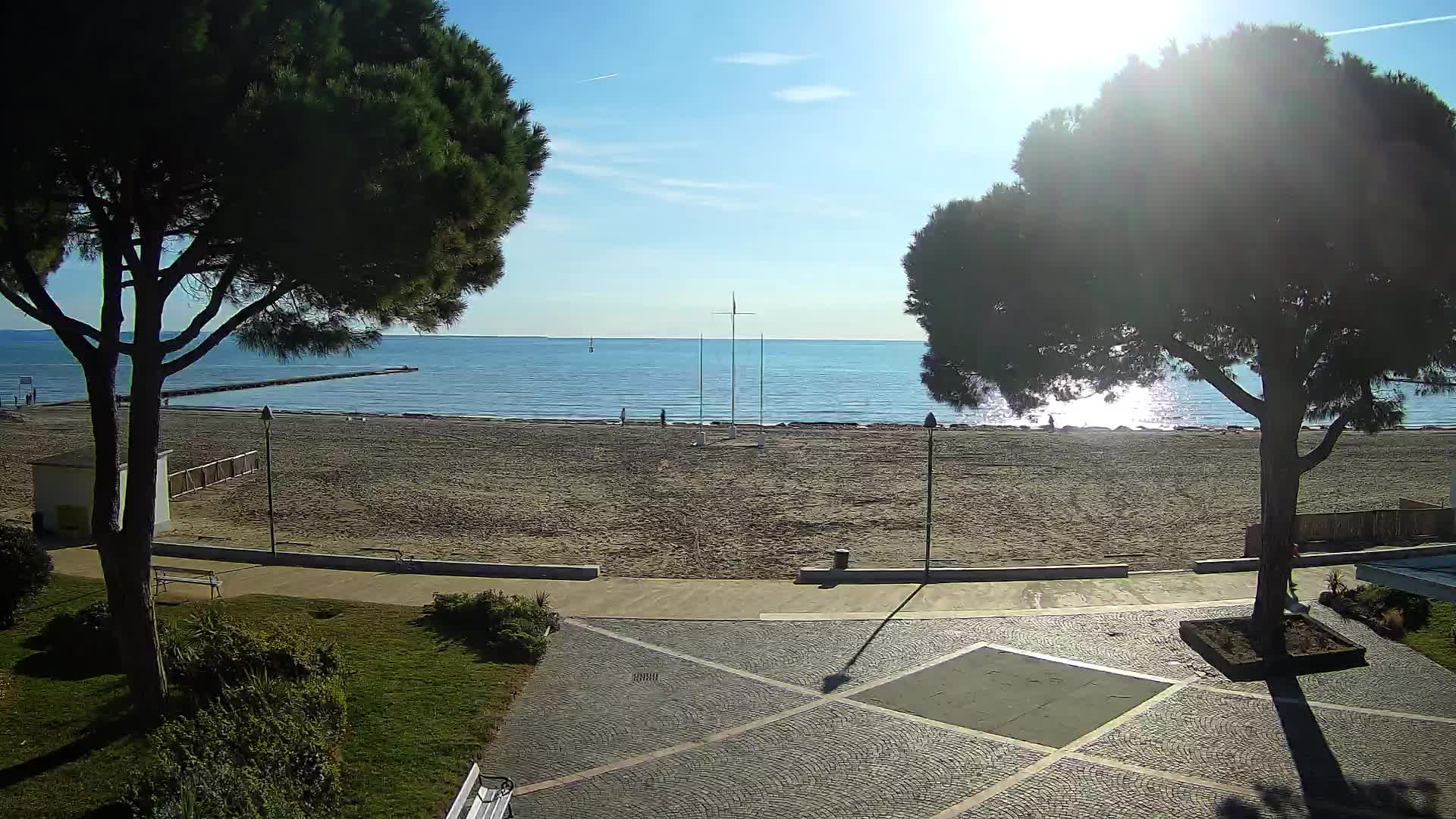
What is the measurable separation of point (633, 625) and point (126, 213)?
25.1ft

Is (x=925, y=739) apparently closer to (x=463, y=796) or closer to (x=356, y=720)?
(x=463, y=796)

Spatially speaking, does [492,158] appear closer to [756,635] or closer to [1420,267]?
[756,635]

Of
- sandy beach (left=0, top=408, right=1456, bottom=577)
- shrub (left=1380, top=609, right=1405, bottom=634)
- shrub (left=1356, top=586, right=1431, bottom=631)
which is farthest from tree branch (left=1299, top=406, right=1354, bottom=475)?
sandy beach (left=0, top=408, right=1456, bottom=577)

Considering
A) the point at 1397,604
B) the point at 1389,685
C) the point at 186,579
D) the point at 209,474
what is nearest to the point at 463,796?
the point at 186,579

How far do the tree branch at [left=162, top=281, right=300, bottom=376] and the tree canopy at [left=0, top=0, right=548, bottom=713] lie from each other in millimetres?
32

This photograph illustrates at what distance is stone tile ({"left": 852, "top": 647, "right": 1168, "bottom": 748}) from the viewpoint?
9586mm

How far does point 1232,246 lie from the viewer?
10516 millimetres

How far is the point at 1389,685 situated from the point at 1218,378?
3.92 metres

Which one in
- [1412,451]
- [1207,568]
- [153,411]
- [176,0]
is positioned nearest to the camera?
[176,0]

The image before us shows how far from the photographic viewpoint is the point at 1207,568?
54.4ft

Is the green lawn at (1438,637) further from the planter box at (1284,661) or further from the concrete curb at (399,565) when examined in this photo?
the concrete curb at (399,565)

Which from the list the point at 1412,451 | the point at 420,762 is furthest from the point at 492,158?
the point at 1412,451

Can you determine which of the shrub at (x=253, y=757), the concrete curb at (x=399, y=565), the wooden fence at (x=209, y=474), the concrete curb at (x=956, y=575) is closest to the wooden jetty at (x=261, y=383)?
the wooden fence at (x=209, y=474)

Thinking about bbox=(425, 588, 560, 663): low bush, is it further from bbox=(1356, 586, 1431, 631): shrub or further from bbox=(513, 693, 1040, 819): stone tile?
bbox=(1356, 586, 1431, 631): shrub
